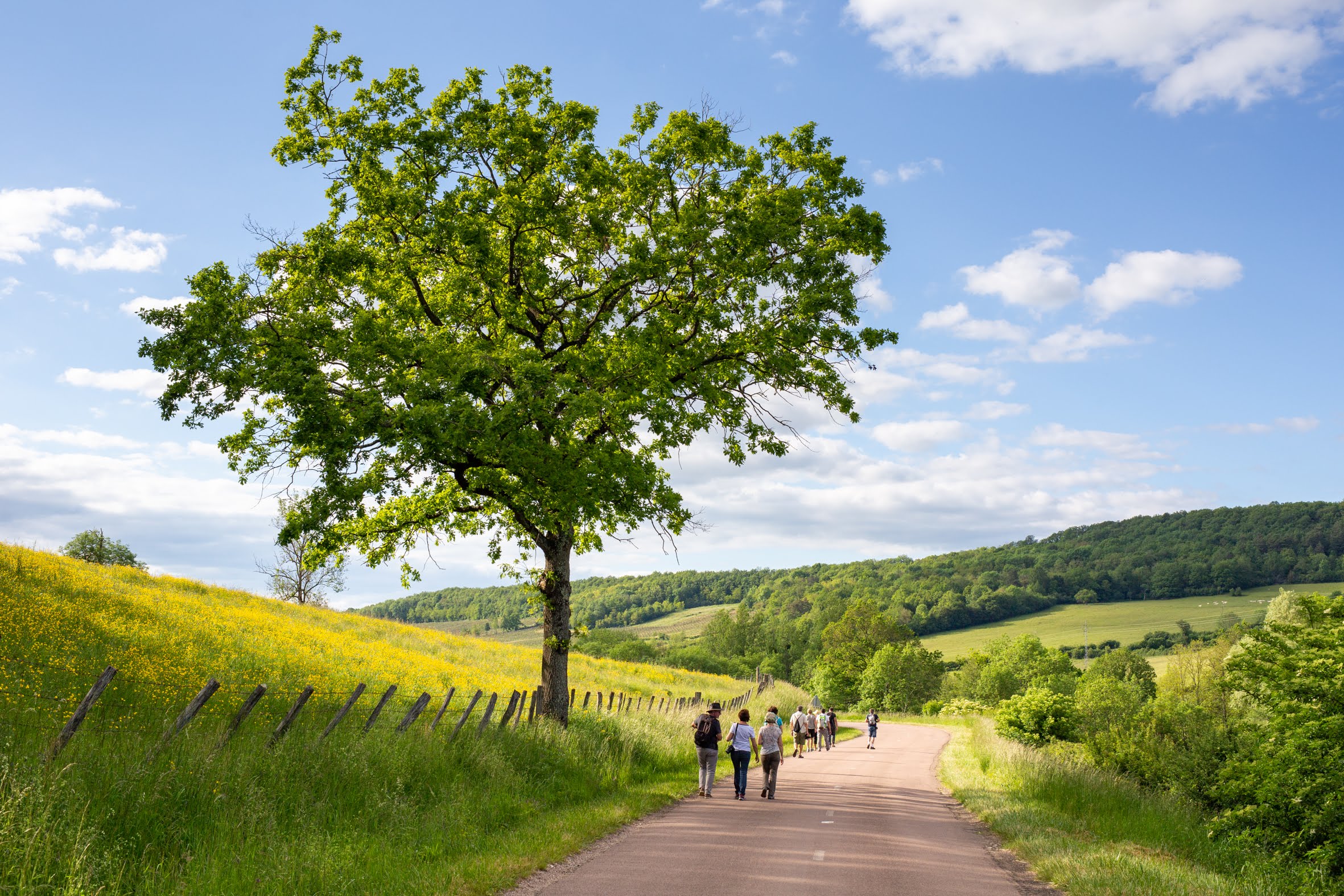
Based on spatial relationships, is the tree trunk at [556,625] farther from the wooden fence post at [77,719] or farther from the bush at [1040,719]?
the bush at [1040,719]

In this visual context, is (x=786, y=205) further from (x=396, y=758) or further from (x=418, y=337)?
(x=396, y=758)

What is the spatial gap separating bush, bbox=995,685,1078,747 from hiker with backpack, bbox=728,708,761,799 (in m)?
26.1

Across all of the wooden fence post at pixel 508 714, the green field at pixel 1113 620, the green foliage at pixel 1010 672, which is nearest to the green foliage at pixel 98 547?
the wooden fence post at pixel 508 714

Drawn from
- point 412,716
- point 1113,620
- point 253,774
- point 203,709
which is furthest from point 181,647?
point 1113,620

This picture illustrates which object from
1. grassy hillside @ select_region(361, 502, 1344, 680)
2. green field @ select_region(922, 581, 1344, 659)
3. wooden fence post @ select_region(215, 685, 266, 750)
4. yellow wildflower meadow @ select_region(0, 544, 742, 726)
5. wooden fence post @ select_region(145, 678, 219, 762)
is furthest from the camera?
grassy hillside @ select_region(361, 502, 1344, 680)

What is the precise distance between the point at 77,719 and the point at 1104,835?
48.4 feet

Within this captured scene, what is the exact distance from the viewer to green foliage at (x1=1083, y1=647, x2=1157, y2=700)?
10162 cm

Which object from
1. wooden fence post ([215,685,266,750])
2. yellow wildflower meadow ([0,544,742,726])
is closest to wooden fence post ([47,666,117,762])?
wooden fence post ([215,685,266,750])

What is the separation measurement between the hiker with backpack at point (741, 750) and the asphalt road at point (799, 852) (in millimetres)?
336

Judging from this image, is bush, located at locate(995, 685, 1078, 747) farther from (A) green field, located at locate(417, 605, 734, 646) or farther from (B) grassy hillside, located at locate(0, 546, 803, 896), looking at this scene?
(A) green field, located at locate(417, 605, 734, 646)

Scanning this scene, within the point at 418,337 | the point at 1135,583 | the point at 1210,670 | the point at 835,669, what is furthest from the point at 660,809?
the point at 1135,583

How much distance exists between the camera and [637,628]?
19275 centimetres

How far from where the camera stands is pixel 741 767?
669 inches

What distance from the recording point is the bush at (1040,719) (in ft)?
130
